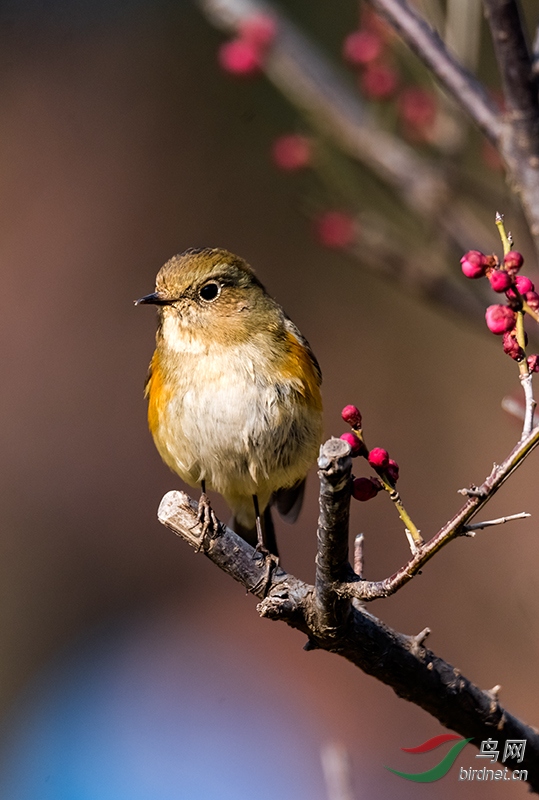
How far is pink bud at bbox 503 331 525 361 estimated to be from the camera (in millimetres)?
1665

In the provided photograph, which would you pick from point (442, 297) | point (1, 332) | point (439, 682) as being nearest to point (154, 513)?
point (1, 332)

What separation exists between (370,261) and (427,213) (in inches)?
11.1

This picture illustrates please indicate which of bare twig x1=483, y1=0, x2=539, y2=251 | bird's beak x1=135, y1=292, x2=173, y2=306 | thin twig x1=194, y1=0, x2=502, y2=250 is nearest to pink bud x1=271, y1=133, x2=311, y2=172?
thin twig x1=194, y1=0, x2=502, y2=250

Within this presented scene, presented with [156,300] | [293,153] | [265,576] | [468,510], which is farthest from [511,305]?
[293,153]

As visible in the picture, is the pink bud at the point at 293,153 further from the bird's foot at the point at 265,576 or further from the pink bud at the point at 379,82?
the bird's foot at the point at 265,576

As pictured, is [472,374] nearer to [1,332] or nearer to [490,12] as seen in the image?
[1,332]

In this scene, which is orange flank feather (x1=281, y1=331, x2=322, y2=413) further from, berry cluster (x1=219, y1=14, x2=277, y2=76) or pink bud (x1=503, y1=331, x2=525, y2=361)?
pink bud (x1=503, y1=331, x2=525, y2=361)

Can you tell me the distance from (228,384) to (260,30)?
1.61m

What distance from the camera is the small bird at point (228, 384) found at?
117 inches

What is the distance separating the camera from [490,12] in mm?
2324

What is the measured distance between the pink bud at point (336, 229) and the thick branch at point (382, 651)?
175 centimetres

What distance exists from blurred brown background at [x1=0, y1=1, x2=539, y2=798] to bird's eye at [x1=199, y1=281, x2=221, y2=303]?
8.47ft

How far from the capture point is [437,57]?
8.74 ft

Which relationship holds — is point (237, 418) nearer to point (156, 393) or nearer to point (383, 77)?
point (156, 393)
